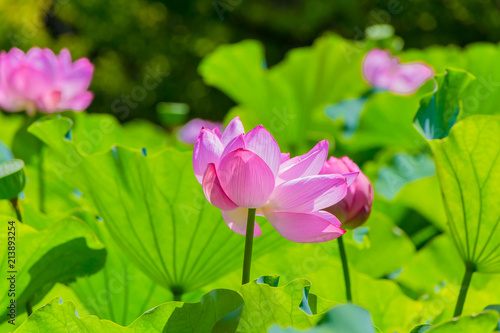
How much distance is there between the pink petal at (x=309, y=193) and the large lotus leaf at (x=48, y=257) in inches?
7.6

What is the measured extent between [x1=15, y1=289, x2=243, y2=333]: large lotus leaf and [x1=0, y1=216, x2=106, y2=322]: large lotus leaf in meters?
0.12

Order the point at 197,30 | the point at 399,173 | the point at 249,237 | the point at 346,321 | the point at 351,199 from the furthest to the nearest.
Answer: the point at 197,30, the point at 399,173, the point at 351,199, the point at 249,237, the point at 346,321

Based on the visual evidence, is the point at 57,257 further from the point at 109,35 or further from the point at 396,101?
the point at 109,35

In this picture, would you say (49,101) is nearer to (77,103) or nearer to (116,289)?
(77,103)

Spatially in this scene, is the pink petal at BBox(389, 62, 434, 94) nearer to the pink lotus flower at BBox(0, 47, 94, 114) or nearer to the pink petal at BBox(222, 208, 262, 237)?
the pink lotus flower at BBox(0, 47, 94, 114)

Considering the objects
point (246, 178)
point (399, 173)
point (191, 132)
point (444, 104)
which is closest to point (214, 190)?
point (246, 178)

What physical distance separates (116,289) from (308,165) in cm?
27

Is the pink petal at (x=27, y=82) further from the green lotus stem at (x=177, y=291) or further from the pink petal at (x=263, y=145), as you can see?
the pink petal at (x=263, y=145)

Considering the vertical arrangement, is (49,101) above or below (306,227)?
below

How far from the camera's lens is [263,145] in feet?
1.40

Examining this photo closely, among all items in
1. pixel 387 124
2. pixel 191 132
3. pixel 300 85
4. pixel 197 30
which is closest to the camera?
pixel 387 124

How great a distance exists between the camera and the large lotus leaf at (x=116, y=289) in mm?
597

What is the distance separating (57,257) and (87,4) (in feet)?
12.8

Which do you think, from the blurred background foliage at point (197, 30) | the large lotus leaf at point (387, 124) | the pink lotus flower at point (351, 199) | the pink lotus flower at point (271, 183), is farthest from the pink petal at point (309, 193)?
the blurred background foliage at point (197, 30)
